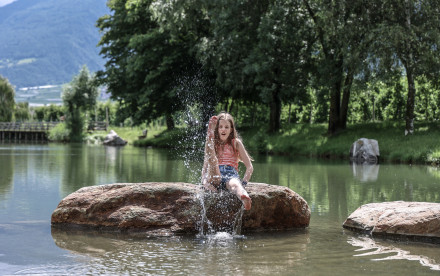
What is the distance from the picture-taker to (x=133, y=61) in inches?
1750

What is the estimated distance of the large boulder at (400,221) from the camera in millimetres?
7734

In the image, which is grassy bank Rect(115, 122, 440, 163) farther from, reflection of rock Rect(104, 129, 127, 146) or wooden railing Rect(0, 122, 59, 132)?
wooden railing Rect(0, 122, 59, 132)

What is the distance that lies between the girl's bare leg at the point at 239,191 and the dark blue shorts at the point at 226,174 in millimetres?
82

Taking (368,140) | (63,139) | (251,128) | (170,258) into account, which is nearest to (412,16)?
(368,140)

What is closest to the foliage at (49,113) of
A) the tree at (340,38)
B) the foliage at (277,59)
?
the foliage at (277,59)

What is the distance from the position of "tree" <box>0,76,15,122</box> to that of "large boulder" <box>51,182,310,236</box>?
64.3m

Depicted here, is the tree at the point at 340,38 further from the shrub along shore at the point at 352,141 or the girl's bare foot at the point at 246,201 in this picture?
the girl's bare foot at the point at 246,201

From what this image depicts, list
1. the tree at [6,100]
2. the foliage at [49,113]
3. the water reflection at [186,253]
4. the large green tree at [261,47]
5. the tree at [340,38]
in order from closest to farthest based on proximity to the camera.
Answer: the water reflection at [186,253] → the tree at [340,38] → the large green tree at [261,47] → the tree at [6,100] → the foliage at [49,113]

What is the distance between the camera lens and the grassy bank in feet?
84.4

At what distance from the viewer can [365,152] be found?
26.8 m

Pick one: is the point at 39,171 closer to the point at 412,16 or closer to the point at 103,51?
the point at 412,16

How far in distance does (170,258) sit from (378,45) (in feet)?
73.3

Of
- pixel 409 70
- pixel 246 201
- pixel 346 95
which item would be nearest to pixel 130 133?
pixel 346 95

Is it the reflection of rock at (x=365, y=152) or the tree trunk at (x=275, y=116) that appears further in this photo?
the tree trunk at (x=275, y=116)
